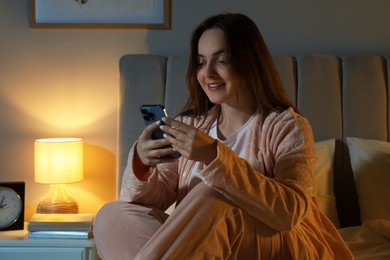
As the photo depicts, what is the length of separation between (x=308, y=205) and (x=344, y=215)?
92 centimetres

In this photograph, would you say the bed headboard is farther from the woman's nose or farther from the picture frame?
the woman's nose

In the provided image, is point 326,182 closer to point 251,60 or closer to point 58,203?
point 251,60

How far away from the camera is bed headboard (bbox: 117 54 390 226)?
2258mm

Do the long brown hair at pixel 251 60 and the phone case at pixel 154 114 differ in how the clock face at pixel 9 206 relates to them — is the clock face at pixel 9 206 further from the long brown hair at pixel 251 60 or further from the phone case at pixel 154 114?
the long brown hair at pixel 251 60

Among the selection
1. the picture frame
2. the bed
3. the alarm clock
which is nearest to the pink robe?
the bed

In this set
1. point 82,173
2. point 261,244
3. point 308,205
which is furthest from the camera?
point 82,173

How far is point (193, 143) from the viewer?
4.29 feet

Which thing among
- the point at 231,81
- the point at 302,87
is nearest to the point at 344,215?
the point at 302,87

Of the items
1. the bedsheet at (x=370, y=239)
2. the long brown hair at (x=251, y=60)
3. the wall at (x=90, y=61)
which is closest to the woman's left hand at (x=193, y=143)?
the long brown hair at (x=251, y=60)

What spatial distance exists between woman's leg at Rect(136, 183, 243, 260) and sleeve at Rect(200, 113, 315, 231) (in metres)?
0.03

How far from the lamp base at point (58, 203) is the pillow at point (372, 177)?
119 centimetres

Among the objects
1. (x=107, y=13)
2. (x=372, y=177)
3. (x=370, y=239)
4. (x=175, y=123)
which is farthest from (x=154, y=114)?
(x=107, y=13)

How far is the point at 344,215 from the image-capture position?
2.27 metres

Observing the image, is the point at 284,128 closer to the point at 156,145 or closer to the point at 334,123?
the point at 156,145
